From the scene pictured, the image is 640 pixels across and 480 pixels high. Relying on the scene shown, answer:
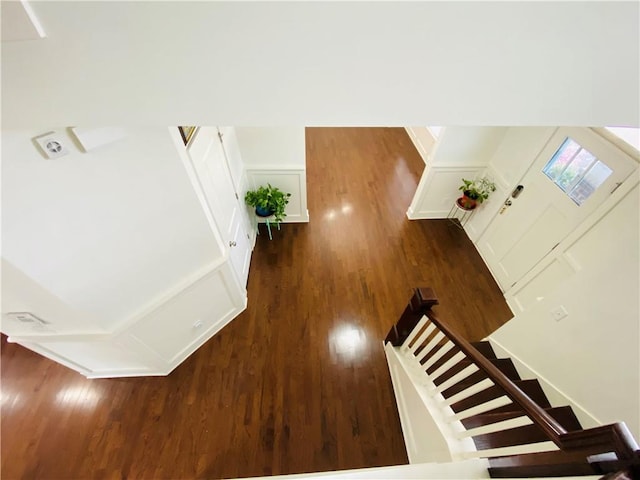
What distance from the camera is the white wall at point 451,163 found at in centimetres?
299

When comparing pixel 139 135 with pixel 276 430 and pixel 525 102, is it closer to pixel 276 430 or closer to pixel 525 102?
pixel 525 102

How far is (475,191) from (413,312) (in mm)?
2191

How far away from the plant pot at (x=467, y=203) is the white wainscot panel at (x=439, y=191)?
0.22 meters

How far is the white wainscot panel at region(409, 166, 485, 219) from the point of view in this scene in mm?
3293

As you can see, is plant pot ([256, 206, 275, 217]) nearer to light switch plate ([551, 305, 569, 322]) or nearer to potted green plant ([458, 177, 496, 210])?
potted green plant ([458, 177, 496, 210])

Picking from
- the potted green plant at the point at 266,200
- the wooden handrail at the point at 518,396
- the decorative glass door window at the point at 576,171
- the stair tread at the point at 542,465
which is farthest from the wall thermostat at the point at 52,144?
the decorative glass door window at the point at 576,171

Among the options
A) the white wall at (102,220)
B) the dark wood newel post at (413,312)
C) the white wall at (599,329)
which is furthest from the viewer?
the dark wood newel post at (413,312)

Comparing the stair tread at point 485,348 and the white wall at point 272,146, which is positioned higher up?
the white wall at point 272,146

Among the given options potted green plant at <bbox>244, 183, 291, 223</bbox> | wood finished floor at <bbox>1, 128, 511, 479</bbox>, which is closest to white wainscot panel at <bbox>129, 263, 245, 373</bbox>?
wood finished floor at <bbox>1, 128, 511, 479</bbox>

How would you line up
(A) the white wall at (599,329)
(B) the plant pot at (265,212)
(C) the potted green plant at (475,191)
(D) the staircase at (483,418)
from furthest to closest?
(C) the potted green plant at (475,191), (B) the plant pot at (265,212), (A) the white wall at (599,329), (D) the staircase at (483,418)

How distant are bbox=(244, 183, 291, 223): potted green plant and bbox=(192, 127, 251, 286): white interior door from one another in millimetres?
235

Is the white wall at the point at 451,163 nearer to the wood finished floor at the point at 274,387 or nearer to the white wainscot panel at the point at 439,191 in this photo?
the white wainscot panel at the point at 439,191

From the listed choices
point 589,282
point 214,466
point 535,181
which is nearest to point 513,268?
point 535,181

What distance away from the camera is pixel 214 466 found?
1903 mm
